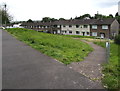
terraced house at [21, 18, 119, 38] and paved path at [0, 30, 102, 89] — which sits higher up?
terraced house at [21, 18, 119, 38]

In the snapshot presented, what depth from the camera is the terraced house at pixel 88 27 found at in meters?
40.0

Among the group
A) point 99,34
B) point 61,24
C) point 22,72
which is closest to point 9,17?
point 61,24

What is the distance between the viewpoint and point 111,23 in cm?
3862

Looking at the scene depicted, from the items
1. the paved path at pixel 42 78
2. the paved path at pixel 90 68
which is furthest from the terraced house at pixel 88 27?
the paved path at pixel 42 78

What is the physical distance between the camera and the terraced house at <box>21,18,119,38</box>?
40000 millimetres

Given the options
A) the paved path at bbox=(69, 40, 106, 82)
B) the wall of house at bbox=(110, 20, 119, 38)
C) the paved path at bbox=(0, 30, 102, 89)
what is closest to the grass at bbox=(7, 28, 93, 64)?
the paved path at bbox=(69, 40, 106, 82)

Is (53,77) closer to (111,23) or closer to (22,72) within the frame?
(22,72)

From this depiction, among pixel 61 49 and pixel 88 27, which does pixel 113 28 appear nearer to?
pixel 88 27

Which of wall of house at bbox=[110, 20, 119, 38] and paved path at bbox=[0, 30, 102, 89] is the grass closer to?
paved path at bbox=[0, 30, 102, 89]

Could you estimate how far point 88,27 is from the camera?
4541cm

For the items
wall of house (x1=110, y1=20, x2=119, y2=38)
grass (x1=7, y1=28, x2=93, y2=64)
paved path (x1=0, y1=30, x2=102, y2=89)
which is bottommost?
paved path (x1=0, y1=30, x2=102, y2=89)

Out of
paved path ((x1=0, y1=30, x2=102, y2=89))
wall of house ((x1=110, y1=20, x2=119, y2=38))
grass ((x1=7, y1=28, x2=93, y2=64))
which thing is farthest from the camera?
wall of house ((x1=110, y1=20, x2=119, y2=38))

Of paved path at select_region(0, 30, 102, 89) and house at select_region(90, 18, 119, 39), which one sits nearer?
paved path at select_region(0, 30, 102, 89)

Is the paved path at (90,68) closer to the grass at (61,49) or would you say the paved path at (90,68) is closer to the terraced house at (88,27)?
the grass at (61,49)
